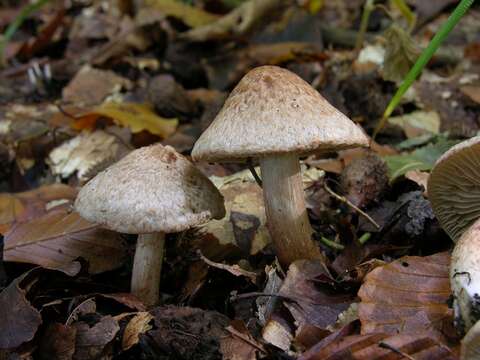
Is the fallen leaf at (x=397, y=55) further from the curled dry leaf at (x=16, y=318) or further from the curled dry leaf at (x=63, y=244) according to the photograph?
the curled dry leaf at (x=16, y=318)

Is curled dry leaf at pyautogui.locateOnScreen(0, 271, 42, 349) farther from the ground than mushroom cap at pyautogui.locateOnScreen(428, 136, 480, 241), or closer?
closer

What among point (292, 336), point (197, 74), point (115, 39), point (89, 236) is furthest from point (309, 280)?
point (115, 39)

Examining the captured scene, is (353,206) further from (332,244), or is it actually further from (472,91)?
(472,91)

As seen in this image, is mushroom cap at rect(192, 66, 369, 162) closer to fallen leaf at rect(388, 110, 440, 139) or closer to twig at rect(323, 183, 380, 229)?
twig at rect(323, 183, 380, 229)

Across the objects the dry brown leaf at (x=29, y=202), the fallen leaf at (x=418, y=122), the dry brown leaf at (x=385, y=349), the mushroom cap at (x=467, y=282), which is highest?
the mushroom cap at (x=467, y=282)

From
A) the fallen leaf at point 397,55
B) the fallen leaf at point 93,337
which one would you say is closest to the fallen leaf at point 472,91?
the fallen leaf at point 397,55

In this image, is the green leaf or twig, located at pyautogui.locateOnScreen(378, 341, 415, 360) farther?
the green leaf

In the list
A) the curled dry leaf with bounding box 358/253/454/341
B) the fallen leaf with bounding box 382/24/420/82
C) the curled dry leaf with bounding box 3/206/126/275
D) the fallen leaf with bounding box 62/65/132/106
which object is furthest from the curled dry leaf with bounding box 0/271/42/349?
the fallen leaf with bounding box 62/65/132/106
